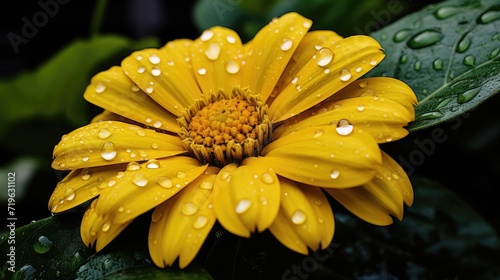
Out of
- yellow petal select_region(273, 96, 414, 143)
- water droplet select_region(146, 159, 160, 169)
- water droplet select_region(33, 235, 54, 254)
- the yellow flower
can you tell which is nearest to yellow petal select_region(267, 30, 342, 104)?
the yellow flower

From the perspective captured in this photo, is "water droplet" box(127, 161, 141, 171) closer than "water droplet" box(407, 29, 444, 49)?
Yes

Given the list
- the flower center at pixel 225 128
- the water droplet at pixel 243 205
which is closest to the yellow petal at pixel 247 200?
the water droplet at pixel 243 205

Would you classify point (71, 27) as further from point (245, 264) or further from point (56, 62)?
point (245, 264)

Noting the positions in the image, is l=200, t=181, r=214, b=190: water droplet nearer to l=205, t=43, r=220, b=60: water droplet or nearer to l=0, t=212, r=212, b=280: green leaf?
l=0, t=212, r=212, b=280: green leaf

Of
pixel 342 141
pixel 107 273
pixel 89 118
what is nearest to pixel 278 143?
pixel 342 141

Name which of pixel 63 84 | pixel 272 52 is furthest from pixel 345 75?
pixel 63 84

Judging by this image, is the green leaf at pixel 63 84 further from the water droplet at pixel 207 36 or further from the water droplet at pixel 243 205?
the water droplet at pixel 243 205
